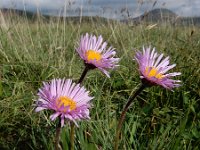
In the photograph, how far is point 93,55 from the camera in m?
1.47

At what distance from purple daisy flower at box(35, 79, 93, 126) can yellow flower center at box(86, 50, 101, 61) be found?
4.6 inches

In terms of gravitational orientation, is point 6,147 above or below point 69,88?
below

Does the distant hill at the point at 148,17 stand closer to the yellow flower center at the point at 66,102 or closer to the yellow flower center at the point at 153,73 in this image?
the yellow flower center at the point at 153,73

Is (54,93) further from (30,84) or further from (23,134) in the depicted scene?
(30,84)

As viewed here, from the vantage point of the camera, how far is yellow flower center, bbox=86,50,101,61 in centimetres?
145

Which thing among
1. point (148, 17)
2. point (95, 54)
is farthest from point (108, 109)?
point (148, 17)

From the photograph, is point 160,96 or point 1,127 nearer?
point 1,127

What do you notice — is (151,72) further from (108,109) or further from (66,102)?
(108,109)

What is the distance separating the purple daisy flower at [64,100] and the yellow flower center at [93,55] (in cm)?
12

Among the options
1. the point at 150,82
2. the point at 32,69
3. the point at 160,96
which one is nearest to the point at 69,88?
Result: the point at 150,82

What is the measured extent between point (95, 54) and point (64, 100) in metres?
0.23

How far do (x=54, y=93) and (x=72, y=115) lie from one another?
0.12 m

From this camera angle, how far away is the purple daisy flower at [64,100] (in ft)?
4.07

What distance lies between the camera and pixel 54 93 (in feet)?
4.38
